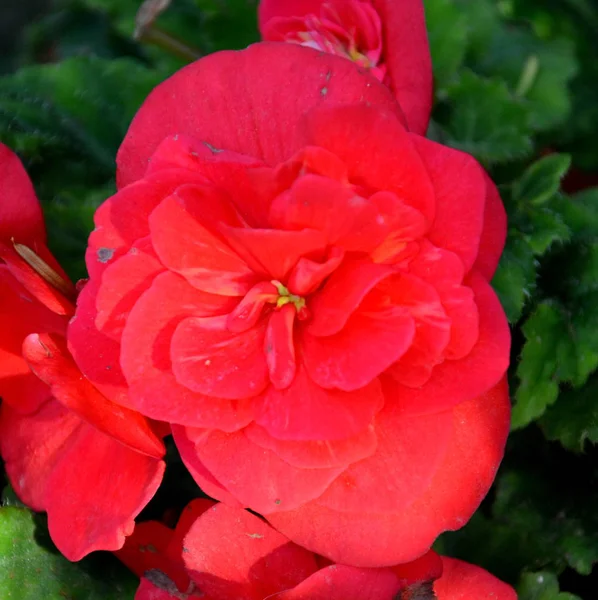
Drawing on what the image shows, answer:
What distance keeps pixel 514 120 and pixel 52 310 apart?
25.3 inches

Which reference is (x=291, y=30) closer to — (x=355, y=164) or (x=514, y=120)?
(x=355, y=164)

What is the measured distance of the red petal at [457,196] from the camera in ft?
1.75

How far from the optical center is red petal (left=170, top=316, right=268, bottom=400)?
532mm

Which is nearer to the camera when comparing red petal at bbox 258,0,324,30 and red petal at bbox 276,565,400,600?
red petal at bbox 276,565,400,600

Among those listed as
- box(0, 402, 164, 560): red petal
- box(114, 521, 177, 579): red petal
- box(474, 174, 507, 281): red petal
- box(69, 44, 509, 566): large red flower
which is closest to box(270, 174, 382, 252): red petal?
box(69, 44, 509, 566): large red flower

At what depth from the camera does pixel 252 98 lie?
1.89 feet

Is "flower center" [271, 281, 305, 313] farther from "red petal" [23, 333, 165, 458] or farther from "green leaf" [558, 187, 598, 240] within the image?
"green leaf" [558, 187, 598, 240]

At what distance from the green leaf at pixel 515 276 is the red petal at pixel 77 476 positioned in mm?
357

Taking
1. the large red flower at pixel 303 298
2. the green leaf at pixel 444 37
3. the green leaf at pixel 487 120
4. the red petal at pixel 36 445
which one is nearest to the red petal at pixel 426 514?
the large red flower at pixel 303 298

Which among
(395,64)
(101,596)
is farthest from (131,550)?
(395,64)

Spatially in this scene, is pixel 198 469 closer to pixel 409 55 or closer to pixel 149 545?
pixel 149 545

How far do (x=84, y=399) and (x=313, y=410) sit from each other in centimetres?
17

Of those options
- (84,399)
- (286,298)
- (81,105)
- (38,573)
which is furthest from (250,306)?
(81,105)

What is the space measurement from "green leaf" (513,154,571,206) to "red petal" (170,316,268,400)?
384 millimetres
